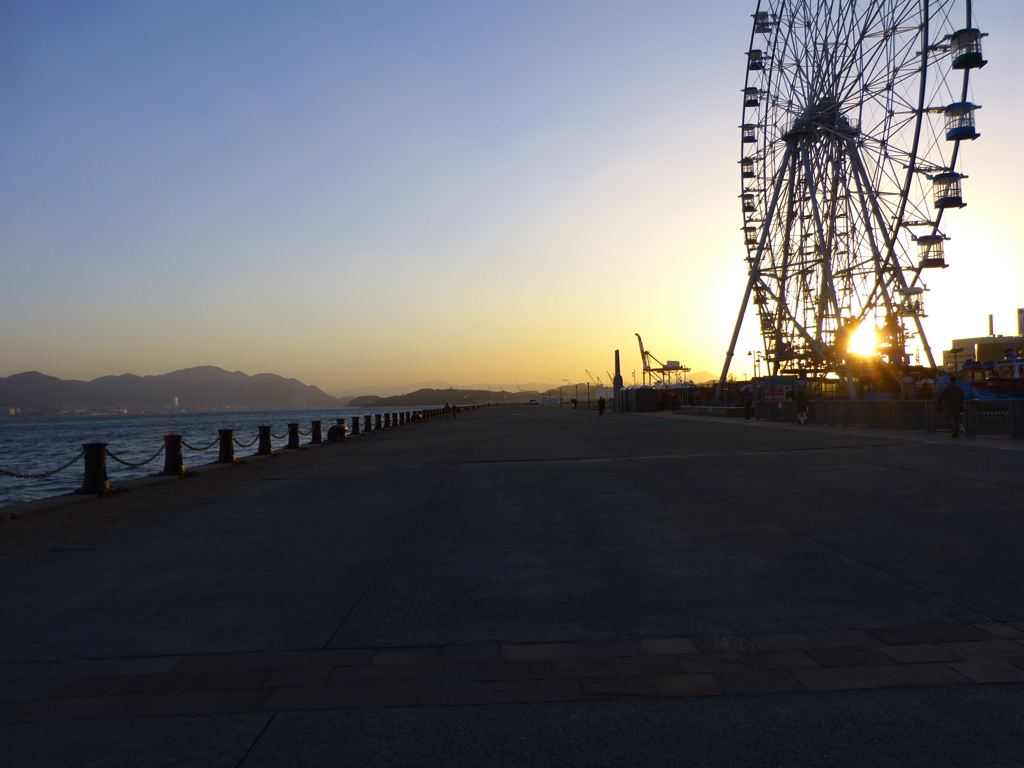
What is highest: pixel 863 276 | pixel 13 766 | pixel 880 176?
pixel 880 176

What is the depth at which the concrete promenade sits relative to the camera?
3.39m

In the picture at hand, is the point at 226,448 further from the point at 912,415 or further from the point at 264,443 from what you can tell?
the point at 912,415

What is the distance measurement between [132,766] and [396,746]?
1.15 meters

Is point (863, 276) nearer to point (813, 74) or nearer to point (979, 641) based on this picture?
point (813, 74)

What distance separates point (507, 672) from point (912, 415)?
80.2 feet

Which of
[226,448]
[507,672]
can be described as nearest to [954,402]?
[226,448]

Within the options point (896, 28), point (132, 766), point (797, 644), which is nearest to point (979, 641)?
point (797, 644)

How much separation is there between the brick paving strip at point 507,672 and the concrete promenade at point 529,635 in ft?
0.06

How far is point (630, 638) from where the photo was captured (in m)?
4.70

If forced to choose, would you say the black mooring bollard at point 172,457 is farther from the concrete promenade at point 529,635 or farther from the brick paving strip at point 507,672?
Result: the brick paving strip at point 507,672

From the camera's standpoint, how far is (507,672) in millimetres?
4191

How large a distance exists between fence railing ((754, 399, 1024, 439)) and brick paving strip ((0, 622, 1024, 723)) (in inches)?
729

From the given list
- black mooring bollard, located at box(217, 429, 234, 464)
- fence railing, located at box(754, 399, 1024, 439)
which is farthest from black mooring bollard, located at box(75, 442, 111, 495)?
fence railing, located at box(754, 399, 1024, 439)

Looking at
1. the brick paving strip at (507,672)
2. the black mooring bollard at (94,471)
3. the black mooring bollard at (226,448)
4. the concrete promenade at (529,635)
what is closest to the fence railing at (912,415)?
the concrete promenade at (529,635)
